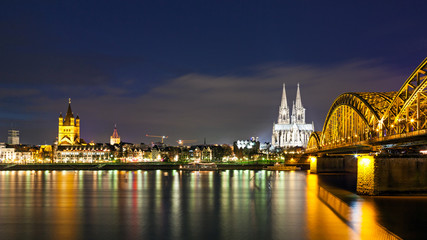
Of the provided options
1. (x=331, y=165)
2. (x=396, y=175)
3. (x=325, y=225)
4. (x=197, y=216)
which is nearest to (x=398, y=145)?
(x=396, y=175)

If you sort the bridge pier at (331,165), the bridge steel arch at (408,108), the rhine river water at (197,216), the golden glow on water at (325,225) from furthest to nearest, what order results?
the bridge pier at (331,165) → the bridge steel arch at (408,108) → the rhine river water at (197,216) → the golden glow on water at (325,225)

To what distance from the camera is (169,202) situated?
60375 millimetres

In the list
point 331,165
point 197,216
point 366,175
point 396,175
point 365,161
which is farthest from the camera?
point 331,165

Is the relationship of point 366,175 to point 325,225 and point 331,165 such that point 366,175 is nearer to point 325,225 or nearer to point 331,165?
point 325,225

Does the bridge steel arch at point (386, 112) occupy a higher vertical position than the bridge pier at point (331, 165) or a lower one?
higher

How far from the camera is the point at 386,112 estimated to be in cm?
6216

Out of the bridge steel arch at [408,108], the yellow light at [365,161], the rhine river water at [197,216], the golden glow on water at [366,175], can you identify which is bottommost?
the rhine river water at [197,216]

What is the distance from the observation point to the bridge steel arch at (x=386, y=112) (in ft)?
170

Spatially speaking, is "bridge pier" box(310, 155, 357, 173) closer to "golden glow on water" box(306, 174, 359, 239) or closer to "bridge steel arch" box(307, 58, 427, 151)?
"bridge steel arch" box(307, 58, 427, 151)

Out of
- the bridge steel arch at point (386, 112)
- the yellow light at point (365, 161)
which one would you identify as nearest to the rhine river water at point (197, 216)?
the yellow light at point (365, 161)

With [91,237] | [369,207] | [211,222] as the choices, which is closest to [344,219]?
[369,207]

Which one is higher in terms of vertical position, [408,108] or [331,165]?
[408,108]

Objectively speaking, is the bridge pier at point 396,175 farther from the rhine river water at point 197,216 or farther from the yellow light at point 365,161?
the rhine river water at point 197,216

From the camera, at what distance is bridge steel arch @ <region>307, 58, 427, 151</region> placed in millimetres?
51769
